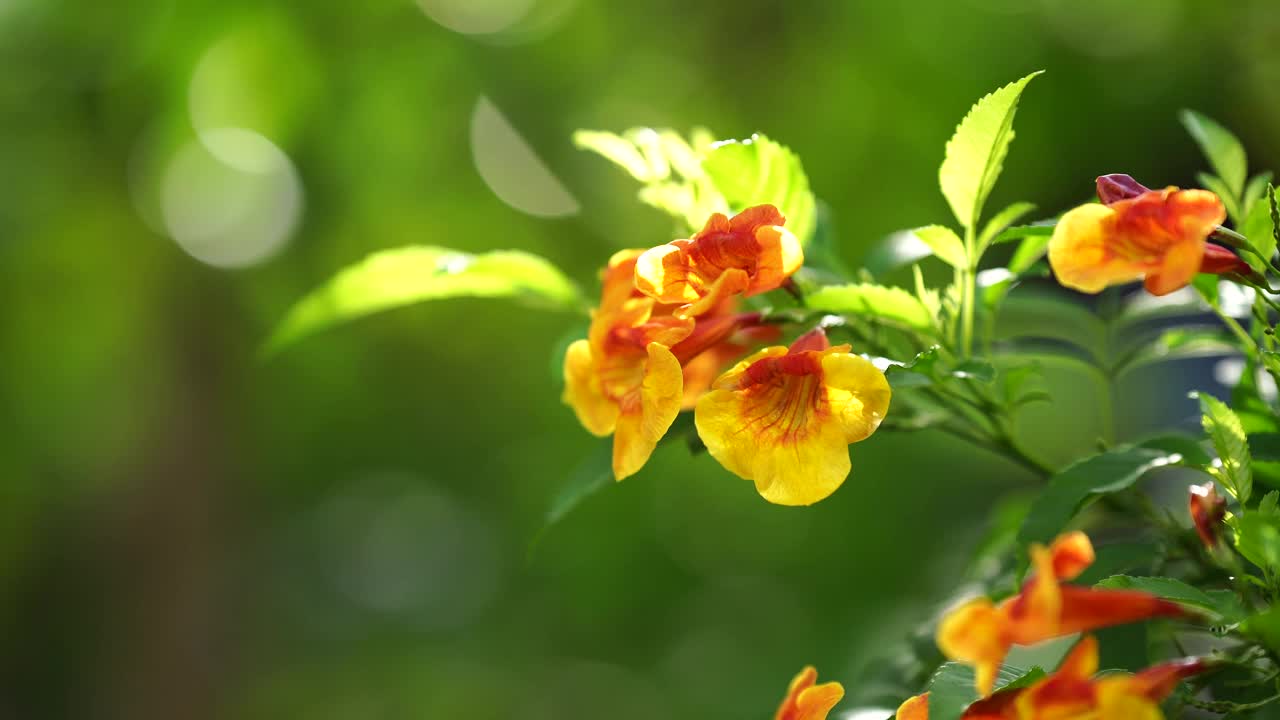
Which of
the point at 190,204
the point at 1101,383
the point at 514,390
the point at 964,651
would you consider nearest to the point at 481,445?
the point at 514,390

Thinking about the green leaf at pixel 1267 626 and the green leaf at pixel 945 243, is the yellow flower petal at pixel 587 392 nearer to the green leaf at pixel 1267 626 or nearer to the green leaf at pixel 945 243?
the green leaf at pixel 945 243

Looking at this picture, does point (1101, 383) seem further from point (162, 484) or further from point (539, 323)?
point (162, 484)

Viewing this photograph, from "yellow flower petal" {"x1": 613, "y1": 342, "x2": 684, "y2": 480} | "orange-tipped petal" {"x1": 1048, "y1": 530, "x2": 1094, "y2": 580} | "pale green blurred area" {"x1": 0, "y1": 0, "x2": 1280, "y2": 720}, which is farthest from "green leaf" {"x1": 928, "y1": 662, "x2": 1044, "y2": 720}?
"pale green blurred area" {"x1": 0, "y1": 0, "x2": 1280, "y2": 720}

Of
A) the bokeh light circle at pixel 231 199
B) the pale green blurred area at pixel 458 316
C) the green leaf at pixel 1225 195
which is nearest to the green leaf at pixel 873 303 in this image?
the green leaf at pixel 1225 195

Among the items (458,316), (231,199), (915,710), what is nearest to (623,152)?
(915,710)

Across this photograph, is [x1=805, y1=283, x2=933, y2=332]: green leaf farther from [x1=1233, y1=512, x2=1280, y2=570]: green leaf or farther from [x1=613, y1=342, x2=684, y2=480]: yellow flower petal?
[x1=1233, y1=512, x2=1280, y2=570]: green leaf

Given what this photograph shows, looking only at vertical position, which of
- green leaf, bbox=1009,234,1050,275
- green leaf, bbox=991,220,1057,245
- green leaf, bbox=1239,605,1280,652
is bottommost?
green leaf, bbox=1239,605,1280,652
